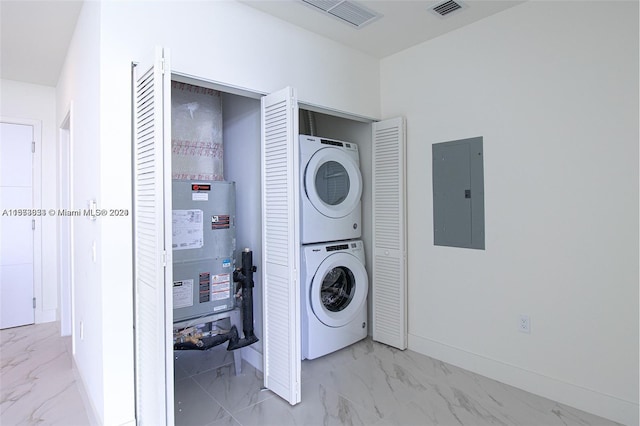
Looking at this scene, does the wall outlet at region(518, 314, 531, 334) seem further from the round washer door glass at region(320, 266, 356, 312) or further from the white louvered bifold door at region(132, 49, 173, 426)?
the white louvered bifold door at region(132, 49, 173, 426)

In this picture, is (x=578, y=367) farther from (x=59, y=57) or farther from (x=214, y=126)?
(x=59, y=57)

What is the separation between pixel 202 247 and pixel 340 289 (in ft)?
4.29

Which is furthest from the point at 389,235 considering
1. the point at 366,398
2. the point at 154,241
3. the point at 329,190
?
the point at 154,241

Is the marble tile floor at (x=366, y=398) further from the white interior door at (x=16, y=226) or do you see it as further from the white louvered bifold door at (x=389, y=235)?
the white interior door at (x=16, y=226)

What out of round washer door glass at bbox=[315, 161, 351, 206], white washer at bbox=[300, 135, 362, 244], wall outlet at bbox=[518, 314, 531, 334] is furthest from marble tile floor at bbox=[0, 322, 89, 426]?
wall outlet at bbox=[518, 314, 531, 334]

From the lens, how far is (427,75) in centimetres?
298

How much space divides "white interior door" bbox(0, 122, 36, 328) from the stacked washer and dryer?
319 cm

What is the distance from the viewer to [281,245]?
2.31 m

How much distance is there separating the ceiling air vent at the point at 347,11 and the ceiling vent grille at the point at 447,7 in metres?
0.39

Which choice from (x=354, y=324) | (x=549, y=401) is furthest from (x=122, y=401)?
(x=549, y=401)

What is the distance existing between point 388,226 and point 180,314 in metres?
1.79

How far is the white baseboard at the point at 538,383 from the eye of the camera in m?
2.05

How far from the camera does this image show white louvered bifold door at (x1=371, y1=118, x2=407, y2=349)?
3111 millimetres

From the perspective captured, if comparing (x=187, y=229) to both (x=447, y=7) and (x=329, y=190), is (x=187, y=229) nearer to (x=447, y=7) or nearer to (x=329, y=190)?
(x=329, y=190)
